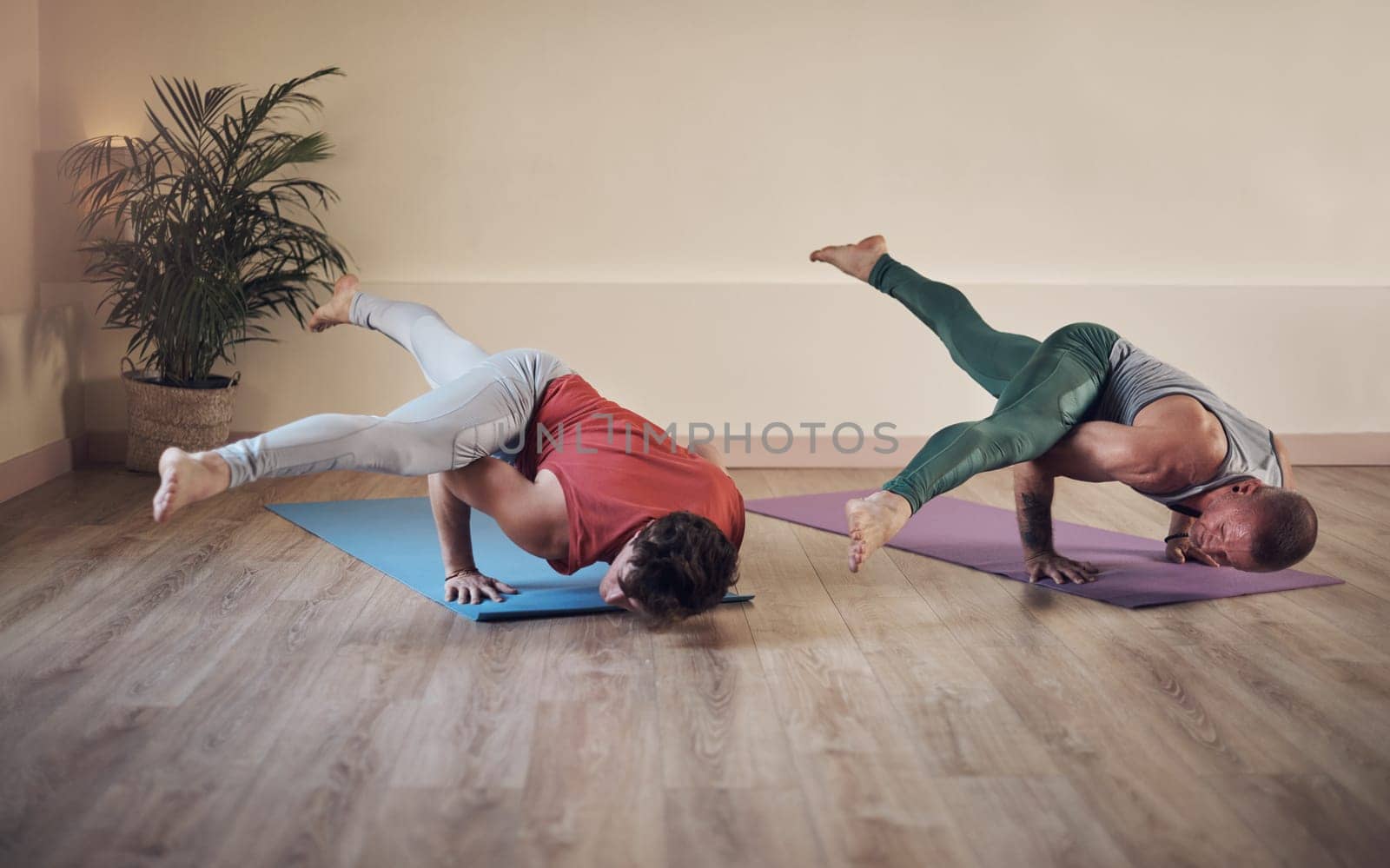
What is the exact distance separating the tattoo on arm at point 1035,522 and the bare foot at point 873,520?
29.8 inches

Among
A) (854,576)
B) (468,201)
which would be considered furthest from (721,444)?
(854,576)

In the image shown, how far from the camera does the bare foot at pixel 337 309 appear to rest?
3898 mm

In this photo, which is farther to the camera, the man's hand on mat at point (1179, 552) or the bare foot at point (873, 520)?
the man's hand on mat at point (1179, 552)

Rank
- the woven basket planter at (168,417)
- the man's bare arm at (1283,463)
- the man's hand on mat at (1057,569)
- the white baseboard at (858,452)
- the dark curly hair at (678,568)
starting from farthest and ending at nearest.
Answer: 1. the white baseboard at (858,452)
2. the woven basket planter at (168,417)
3. the man's hand on mat at (1057,569)
4. the man's bare arm at (1283,463)
5. the dark curly hair at (678,568)

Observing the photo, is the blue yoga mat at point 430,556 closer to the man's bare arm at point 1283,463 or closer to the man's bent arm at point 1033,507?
the man's bent arm at point 1033,507

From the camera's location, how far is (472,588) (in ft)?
10.00

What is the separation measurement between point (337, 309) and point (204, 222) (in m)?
0.98

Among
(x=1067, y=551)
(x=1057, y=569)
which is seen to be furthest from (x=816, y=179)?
(x=1057, y=569)

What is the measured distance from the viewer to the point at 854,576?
347cm

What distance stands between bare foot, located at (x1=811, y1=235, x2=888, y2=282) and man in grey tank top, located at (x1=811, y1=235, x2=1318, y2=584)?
1.65 ft

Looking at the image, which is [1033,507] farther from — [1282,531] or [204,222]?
[204,222]

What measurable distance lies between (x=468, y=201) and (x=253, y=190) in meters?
0.87

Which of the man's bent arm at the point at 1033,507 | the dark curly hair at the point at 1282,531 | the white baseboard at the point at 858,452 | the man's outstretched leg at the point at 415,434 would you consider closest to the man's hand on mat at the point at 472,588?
the man's outstretched leg at the point at 415,434

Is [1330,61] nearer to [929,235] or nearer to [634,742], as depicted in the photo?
[929,235]
